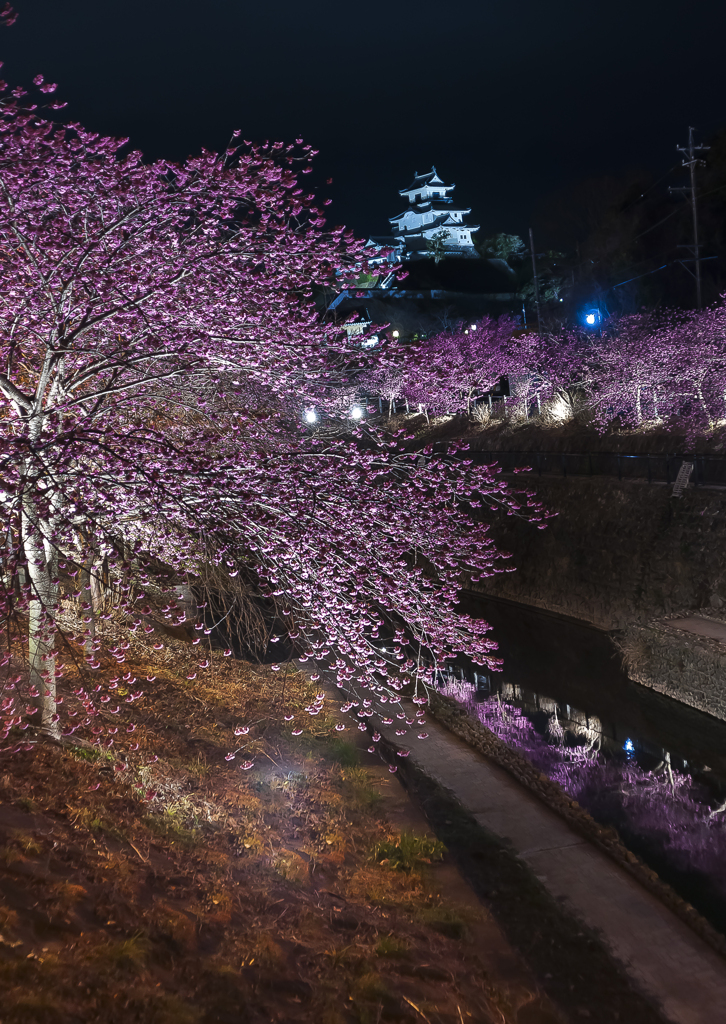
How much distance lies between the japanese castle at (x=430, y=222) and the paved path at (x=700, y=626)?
7997 centimetres

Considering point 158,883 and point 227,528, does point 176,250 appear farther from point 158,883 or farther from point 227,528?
point 158,883

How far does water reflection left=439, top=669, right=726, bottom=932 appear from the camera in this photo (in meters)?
9.21

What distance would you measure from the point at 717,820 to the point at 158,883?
8623 millimetres

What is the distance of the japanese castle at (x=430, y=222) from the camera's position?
90688mm

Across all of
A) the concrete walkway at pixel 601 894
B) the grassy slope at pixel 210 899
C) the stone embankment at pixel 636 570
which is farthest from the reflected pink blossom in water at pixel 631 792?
the grassy slope at pixel 210 899

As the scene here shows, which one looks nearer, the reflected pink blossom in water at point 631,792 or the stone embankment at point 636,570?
the reflected pink blossom in water at point 631,792

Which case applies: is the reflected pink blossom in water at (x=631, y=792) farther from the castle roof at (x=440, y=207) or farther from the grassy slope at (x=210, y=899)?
the castle roof at (x=440, y=207)

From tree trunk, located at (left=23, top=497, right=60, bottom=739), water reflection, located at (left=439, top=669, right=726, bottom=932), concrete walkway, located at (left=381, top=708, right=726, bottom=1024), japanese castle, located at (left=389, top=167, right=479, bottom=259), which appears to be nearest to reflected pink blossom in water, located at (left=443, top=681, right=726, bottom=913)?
water reflection, located at (left=439, top=669, right=726, bottom=932)

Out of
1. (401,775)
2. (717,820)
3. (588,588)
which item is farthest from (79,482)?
(588,588)

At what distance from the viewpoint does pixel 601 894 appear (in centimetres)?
750

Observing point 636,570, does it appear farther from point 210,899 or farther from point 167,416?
point 210,899

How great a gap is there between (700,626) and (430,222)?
9157cm

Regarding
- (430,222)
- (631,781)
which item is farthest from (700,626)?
(430,222)

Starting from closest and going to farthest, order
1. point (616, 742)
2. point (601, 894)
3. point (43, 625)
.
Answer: point (43, 625)
point (601, 894)
point (616, 742)
